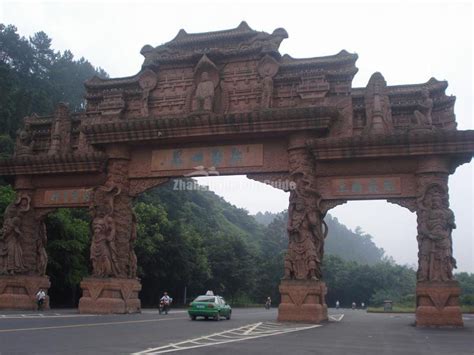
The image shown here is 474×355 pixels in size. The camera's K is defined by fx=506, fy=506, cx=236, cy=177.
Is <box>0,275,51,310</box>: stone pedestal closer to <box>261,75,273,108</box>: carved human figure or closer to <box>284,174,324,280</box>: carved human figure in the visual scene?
<box>284,174,324,280</box>: carved human figure

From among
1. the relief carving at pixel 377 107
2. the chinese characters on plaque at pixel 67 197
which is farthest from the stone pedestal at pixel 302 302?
the chinese characters on plaque at pixel 67 197

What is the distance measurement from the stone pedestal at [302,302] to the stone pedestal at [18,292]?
8.63 m

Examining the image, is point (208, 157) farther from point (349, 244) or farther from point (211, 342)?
point (349, 244)

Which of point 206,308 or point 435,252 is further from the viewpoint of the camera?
point 206,308

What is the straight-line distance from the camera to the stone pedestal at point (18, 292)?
16391 mm

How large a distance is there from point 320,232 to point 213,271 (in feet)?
98.5

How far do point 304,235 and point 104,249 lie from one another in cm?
602

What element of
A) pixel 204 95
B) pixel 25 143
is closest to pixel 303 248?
pixel 204 95

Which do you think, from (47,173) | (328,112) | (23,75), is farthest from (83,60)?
(328,112)

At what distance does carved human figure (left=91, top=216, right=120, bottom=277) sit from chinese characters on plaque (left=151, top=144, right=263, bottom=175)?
229 cm

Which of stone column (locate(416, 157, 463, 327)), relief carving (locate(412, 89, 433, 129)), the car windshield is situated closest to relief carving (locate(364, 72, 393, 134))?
relief carving (locate(412, 89, 433, 129))

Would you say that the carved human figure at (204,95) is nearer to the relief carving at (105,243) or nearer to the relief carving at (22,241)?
the relief carving at (105,243)

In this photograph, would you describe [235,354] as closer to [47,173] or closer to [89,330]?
[89,330]

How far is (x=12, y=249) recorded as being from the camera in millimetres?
16703
